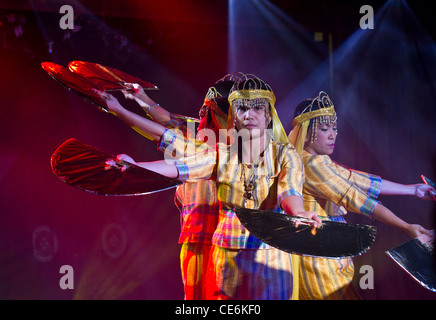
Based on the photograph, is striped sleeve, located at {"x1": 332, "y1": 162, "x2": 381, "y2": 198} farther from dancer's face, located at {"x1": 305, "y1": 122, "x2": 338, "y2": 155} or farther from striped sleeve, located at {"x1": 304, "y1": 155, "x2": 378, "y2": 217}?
dancer's face, located at {"x1": 305, "y1": 122, "x2": 338, "y2": 155}

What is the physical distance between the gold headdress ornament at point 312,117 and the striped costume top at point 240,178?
29.1 inches

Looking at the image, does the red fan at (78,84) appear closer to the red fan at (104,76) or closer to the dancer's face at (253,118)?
the red fan at (104,76)

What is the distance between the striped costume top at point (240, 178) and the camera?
6.90 feet

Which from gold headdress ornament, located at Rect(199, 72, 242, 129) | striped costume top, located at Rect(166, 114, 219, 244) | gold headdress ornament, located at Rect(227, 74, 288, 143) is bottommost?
striped costume top, located at Rect(166, 114, 219, 244)

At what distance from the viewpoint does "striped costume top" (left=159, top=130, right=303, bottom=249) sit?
2.10 metres

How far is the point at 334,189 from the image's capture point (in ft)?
8.86

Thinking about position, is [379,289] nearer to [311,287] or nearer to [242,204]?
[311,287]

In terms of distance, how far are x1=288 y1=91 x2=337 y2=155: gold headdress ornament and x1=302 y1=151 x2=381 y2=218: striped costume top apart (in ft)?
0.32

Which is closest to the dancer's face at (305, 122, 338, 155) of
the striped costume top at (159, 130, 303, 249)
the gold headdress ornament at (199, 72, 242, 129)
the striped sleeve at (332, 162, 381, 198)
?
the striped sleeve at (332, 162, 381, 198)

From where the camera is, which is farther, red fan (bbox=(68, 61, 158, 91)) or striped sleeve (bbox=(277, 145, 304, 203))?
red fan (bbox=(68, 61, 158, 91))

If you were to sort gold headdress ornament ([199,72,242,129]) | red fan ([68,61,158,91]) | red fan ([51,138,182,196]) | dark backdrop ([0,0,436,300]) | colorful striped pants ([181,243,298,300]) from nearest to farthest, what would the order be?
red fan ([51,138,182,196])
colorful striped pants ([181,243,298,300])
red fan ([68,61,158,91])
gold headdress ornament ([199,72,242,129])
dark backdrop ([0,0,436,300])

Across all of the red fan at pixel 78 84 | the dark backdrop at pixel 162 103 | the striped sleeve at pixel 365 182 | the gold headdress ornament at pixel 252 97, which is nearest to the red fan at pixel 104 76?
the red fan at pixel 78 84

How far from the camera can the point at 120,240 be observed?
4.31 meters

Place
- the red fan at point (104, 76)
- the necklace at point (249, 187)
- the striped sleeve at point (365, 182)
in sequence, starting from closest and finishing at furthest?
the necklace at point (249, 187)
the red fan at point (104, 76)
the striped sleeve at point (365, 182)
